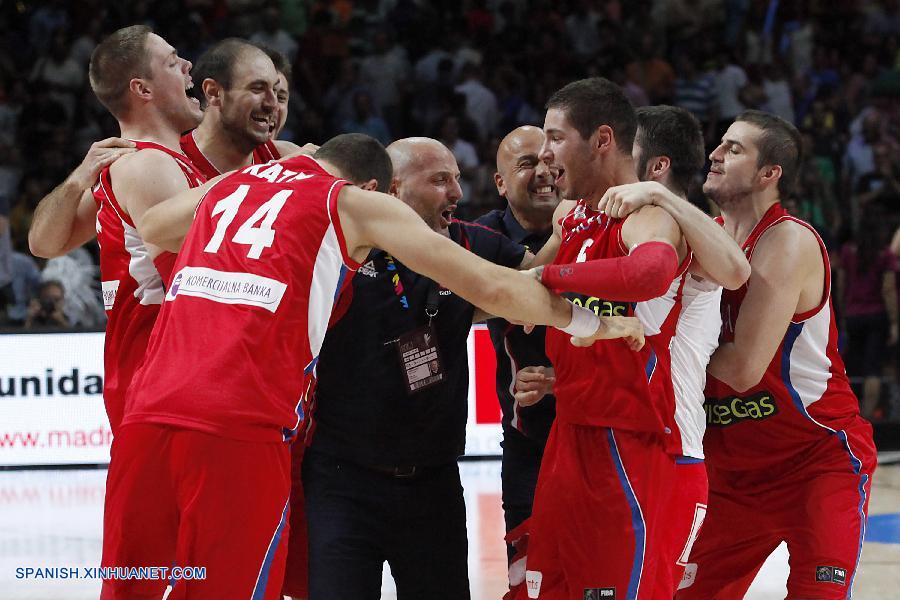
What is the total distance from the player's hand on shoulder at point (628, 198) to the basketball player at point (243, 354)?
371 millimetres

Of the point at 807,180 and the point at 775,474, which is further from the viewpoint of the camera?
the point at 807,180

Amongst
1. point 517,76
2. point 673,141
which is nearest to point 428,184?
point 673,141

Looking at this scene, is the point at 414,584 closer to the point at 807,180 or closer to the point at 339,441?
the point at 339,441

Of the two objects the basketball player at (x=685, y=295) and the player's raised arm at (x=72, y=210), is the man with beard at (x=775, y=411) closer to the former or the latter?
the basketball player at (x=685, y=295)

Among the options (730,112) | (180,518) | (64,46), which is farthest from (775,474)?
(64,46)

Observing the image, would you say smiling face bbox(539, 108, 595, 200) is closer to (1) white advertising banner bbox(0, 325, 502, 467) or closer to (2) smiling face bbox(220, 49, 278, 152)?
(2) smiling face bbox(220, 49, 278, 152)

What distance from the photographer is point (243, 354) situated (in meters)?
3.71

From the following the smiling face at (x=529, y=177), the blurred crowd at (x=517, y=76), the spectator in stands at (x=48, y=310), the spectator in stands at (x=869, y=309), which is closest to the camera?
the smiling face at (x=529, y=177)

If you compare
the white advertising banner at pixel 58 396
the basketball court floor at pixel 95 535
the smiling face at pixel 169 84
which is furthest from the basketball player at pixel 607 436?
A: the white advertising banner at pixel 58 396

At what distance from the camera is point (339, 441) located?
4637 mm

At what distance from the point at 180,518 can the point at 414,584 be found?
119 cm

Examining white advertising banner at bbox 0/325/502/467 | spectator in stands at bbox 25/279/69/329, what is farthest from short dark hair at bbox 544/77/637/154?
spectator in stands at bbox 25/279/69/329

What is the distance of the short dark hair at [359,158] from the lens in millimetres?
4191

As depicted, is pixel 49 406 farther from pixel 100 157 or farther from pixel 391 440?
pixel 391 440
